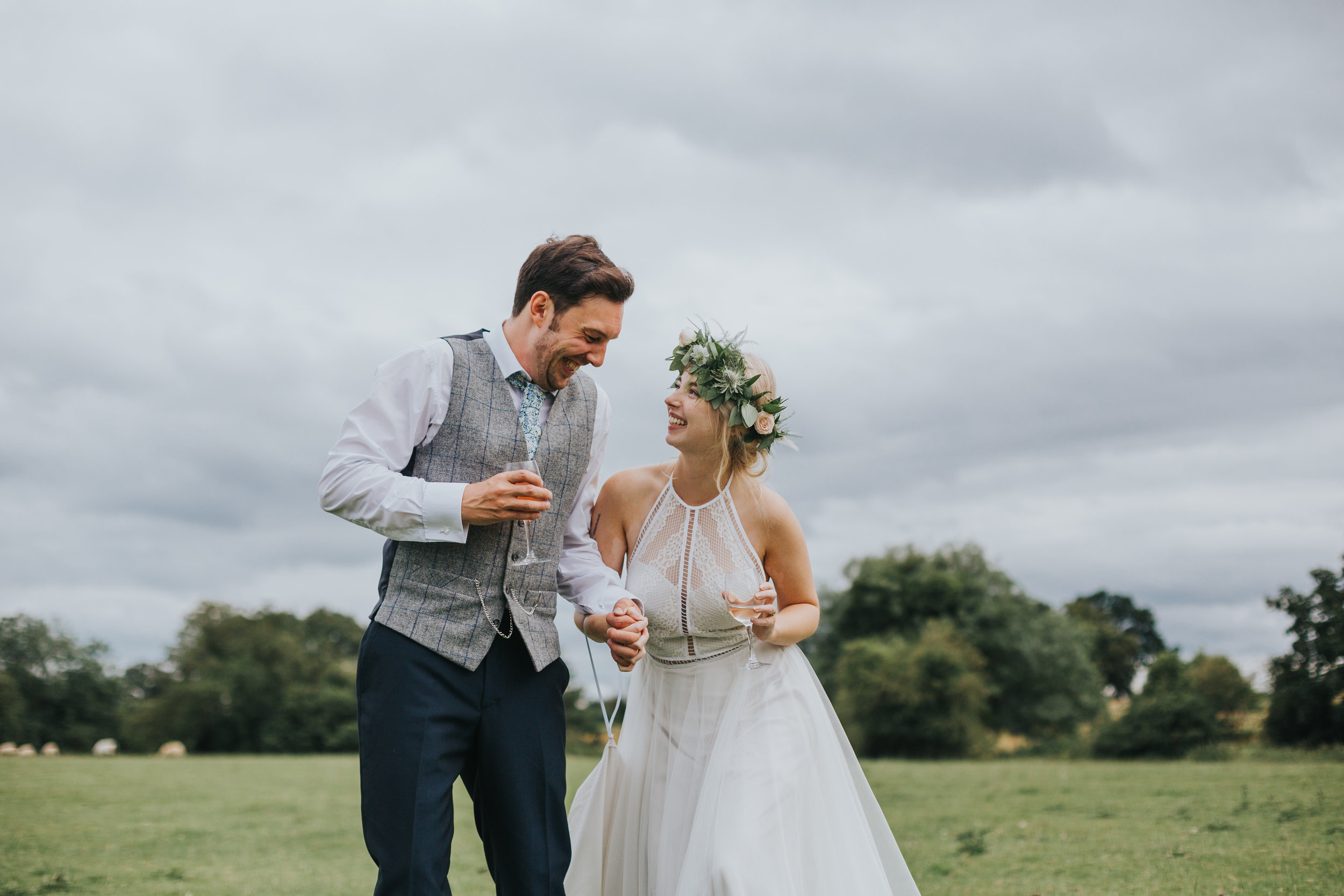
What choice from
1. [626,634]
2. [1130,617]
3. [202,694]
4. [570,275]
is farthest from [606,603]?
[1130,617]

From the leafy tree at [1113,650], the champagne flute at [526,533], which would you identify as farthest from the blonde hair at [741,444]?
the leafy tree at [1113,650]

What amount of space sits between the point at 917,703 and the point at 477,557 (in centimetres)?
3077

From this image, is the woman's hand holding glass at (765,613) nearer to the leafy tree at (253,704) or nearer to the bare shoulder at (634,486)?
the bare shoulder at (634,486)

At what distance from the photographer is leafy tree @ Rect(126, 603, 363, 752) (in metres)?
40.2

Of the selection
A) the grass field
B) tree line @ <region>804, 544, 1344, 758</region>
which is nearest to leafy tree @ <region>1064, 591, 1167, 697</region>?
tree line @ <region>804, 544, 1344, 758</region>

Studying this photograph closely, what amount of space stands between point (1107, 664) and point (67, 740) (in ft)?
220

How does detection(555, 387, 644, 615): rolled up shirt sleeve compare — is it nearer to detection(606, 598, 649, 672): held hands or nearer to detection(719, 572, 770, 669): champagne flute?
detection(606, 598, 649, 672): held hands

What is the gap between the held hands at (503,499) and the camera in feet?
10.9

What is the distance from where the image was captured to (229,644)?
4853 centimetres

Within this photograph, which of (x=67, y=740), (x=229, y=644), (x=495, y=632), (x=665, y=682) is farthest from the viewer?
(x=229, y=644)

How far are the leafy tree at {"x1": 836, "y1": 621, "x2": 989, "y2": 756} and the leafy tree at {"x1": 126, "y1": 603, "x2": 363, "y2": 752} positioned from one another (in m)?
20.2

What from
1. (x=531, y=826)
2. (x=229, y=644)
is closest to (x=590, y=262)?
(x=531, y=826)

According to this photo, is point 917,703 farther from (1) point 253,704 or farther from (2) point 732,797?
(2) point 732,797

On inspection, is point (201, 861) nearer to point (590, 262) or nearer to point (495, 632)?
point (495, 632)
